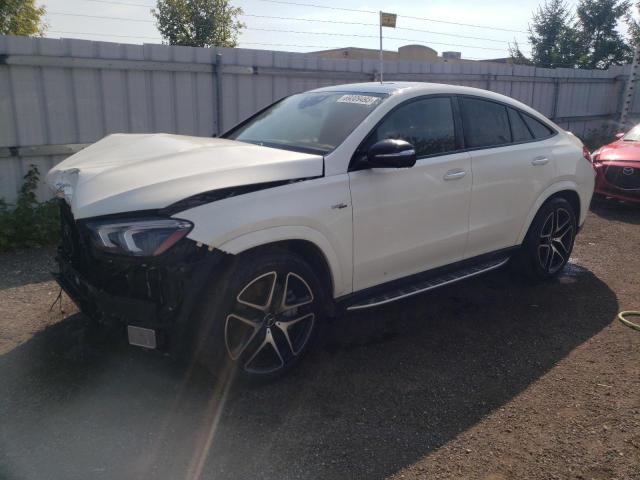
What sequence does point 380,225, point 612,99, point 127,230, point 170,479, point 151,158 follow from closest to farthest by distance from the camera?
1. point 170,479
2. point 127,230
3. point 151,158
4. point 380,225
5. point 612,99

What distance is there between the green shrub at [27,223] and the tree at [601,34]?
27766 millimetres

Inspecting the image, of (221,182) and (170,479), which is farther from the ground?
(221,182)

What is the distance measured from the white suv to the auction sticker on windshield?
16mm

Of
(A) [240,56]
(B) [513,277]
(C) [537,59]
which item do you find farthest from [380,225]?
(C) [537,59]

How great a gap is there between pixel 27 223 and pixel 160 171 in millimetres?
3776

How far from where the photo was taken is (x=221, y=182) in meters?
3.07

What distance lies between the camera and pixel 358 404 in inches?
129

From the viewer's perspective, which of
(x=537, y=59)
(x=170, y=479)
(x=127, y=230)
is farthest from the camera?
(x=537, y=59)

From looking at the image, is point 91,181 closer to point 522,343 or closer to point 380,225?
point 380,225

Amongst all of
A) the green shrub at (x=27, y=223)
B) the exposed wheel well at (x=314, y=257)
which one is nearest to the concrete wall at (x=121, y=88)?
the green shrub at (x=27, y=223)

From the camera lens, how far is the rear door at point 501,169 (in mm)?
4426

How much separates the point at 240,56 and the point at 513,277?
5183 mm

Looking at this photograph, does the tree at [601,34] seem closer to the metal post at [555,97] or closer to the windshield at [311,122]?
the metal post at [555,97]

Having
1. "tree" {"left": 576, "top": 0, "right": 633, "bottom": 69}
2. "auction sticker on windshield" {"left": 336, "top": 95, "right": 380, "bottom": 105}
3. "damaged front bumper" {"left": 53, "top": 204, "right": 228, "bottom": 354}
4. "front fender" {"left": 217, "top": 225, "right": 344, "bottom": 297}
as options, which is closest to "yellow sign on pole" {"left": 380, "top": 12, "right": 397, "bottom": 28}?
"auction sticker on windshield" {"left": 336, "top": 95, "right": 380, "bottom": 105}
